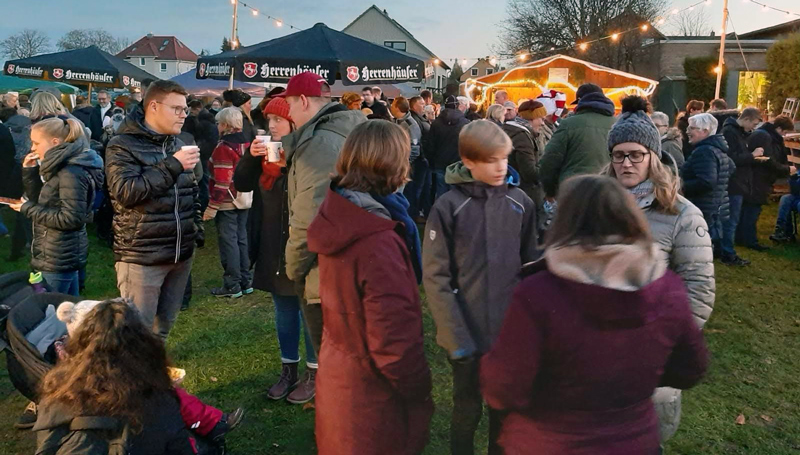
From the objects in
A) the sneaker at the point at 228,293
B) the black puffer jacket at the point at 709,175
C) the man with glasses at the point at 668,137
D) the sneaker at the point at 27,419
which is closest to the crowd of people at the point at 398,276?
the sneaker at the point at 27,419

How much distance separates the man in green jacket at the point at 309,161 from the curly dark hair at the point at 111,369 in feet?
2.81

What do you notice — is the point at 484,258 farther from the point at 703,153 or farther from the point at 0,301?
the point at 703,153

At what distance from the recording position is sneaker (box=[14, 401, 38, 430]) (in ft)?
12.5

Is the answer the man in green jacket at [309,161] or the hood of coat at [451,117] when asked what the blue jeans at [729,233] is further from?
the man in green jacket at [309,161]

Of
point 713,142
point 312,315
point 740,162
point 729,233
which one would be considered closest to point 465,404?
point 312,315

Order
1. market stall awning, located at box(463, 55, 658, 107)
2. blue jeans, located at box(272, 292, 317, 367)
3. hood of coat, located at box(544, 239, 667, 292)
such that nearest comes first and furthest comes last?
hood of coat, located at box(544, 239, 667, 292)
blue jeans, located at box(272, 292, 317, 367)
market stall awning, located at box(463, 55, 658, 107)

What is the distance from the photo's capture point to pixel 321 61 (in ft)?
25.2

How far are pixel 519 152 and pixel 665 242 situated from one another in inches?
171

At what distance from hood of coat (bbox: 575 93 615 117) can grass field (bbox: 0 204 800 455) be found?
84.8 inches

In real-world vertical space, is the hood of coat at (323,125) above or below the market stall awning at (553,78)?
below

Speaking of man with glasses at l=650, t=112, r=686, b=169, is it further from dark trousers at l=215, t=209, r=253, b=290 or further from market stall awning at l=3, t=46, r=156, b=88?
market stall awning at l=3, t=46, r=156, b=88

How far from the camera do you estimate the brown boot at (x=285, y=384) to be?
4.27 metres

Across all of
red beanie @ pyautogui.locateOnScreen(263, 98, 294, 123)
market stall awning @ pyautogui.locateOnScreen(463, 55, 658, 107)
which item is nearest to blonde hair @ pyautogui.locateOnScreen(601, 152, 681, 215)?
red beanie @ pyautogui.locateOnScreen(263, 98, 294, 123)

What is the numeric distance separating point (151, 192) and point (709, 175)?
597cm
